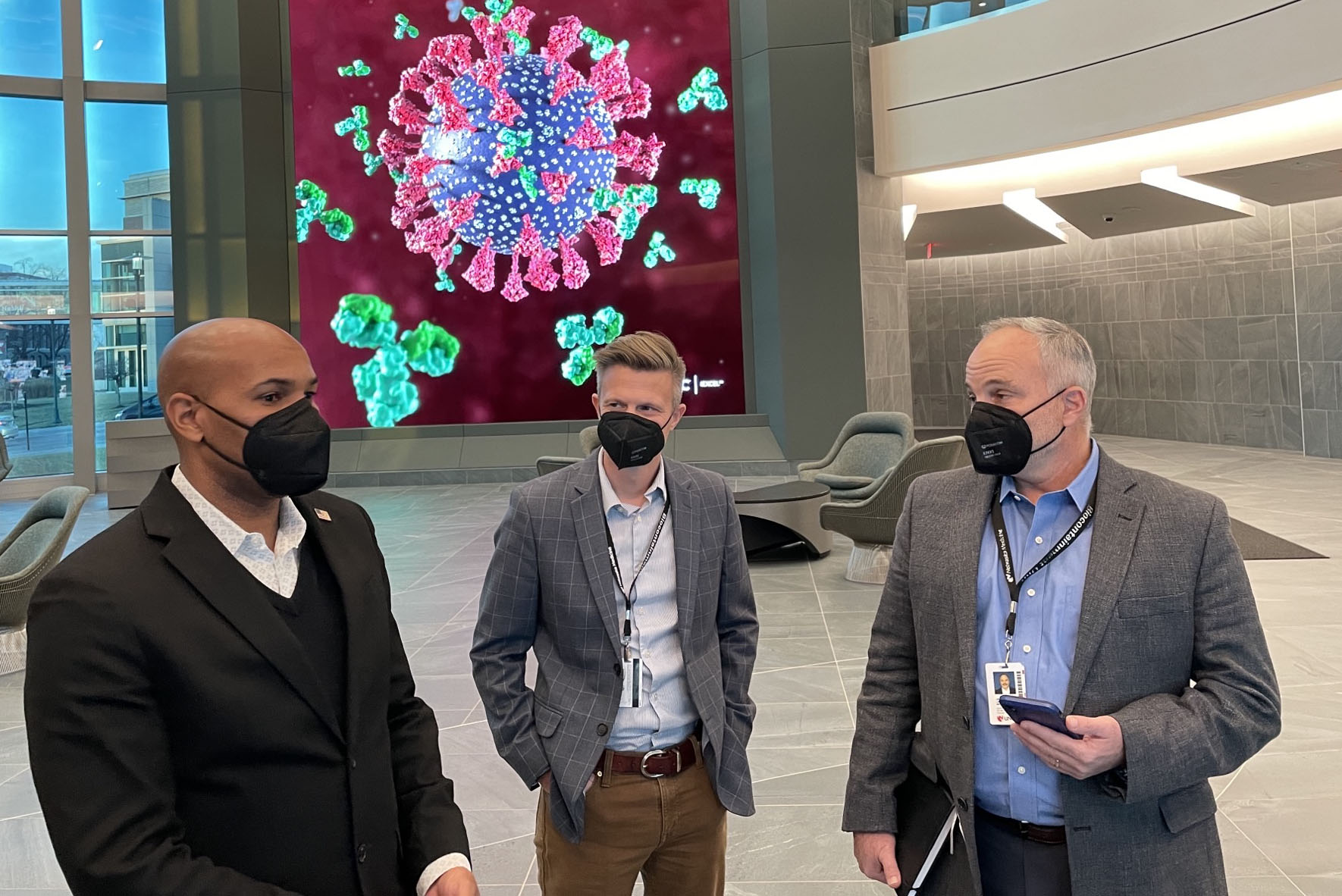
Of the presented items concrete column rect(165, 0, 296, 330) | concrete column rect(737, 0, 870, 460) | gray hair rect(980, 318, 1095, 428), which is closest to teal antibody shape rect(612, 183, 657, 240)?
concrete column rect(737, 0, 870, 460)

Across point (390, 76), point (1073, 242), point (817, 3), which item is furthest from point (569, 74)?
point (1073, 242)

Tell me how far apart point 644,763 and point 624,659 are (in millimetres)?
197

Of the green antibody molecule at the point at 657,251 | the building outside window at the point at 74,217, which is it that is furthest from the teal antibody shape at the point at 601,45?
the building outside window at the point at 74,217

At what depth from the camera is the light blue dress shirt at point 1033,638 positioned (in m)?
1.77

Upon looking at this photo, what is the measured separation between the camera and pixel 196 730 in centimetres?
143

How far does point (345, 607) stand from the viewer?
5.19ft

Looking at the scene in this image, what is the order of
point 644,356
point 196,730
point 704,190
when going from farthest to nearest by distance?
1. point 704,190
2. point 644,356
3. point 196,730

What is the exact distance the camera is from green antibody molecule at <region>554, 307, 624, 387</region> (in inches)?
535

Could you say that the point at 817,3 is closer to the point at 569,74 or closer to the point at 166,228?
the point at 569,74

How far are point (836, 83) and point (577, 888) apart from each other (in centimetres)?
1191

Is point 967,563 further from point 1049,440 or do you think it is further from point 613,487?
point 613,487

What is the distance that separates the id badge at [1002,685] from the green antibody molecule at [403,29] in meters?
13.7

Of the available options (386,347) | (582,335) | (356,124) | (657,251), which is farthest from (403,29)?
(582,335)

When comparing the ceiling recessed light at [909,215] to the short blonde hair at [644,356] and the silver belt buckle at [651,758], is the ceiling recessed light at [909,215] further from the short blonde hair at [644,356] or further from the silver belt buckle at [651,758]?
the silver belt buckle at [651,758]
